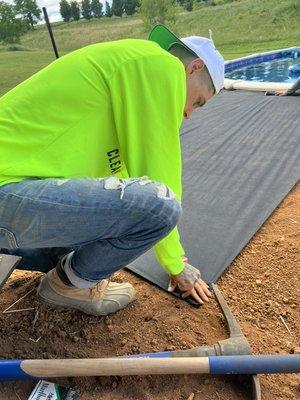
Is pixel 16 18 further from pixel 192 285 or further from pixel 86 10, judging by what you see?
pixel 86 10

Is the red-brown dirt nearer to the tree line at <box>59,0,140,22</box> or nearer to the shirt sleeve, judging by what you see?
the shirt sleeve

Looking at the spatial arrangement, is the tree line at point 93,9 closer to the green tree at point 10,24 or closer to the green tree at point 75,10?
the green tree at point 75,10

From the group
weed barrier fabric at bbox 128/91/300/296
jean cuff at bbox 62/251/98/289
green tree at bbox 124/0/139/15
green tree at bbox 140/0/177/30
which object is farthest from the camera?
green tree at bbox 124/0/139/15

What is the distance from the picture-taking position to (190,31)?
20797 mm

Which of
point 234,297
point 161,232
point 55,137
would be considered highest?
point 55,137

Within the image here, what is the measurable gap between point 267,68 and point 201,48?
31.7 feet

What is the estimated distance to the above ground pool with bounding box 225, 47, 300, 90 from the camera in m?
9.00

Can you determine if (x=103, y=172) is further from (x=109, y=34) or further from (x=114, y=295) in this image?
(x=109, y=34)

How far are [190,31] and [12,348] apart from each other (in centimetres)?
2173

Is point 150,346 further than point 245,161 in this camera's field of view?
No

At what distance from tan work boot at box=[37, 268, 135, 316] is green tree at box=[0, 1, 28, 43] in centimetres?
1245

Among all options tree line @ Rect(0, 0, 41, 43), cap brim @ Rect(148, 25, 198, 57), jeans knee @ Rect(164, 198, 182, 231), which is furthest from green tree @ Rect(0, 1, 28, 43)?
jeans knee @ Rect(164, 198, 182, 231)

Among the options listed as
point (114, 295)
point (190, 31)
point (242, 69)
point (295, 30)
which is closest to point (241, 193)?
point (114, 295)

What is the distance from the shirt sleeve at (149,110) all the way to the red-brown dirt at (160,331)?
2.18 feet
